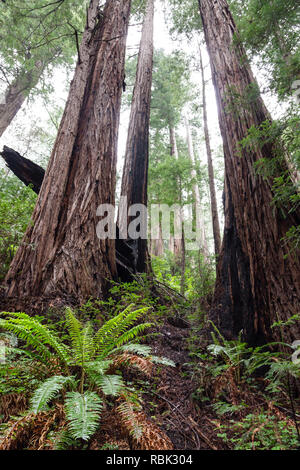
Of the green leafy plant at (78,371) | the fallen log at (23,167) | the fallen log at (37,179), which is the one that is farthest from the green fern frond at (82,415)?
the fallen log at (23,167)

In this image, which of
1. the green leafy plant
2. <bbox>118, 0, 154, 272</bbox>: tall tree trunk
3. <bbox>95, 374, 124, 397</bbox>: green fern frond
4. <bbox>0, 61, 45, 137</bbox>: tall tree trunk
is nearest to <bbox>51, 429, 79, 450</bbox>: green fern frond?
the green leafy plant

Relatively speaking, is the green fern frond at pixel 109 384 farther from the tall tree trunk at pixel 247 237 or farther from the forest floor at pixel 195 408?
the tall tree trunk at pixel 247 237

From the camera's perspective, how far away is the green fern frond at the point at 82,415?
135 cm

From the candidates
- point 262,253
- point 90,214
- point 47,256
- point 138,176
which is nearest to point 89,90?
point 138,176

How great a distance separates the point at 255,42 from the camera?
3.59 meters

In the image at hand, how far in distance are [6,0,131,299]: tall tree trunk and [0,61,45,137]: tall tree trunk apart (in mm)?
6882

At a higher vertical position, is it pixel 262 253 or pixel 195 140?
pixel 195 140

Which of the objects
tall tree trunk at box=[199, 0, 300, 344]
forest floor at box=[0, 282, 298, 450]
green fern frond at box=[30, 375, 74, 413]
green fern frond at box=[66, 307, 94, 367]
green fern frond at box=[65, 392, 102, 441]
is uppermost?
tall tree trunk at box=[199, 0, 300, 344]

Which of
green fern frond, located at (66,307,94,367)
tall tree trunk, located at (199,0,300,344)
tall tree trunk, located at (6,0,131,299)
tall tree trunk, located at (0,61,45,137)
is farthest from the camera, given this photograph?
tall tree trunk, located at (0,61,45,137)

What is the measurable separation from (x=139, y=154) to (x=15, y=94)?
8.93m

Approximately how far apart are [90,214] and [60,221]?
457mm

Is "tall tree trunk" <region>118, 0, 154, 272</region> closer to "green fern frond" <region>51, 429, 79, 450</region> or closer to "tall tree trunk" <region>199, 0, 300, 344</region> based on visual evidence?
"tall tree trunk" <region>199, 0, 300, 344</region>

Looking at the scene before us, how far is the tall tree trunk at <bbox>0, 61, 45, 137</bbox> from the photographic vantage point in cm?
1094

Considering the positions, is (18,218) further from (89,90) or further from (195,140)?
(195,140)
